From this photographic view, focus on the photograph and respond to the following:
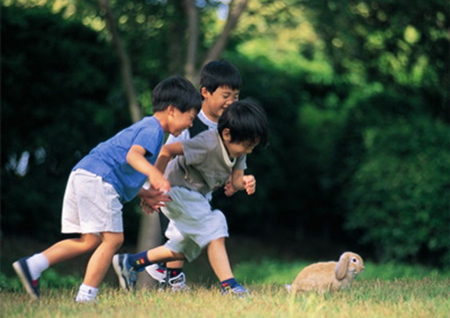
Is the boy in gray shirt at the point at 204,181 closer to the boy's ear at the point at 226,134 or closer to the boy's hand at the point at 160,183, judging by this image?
the boy's ear at the point at 226,134

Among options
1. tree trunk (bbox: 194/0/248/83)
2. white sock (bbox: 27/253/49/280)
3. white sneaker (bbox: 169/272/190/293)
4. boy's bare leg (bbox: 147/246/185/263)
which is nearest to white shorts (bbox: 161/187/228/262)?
boy's bare leg (bbox: 147/246/185/263)

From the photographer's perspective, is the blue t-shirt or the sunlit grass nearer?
the sunlit grass

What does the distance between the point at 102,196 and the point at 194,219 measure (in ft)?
2.57

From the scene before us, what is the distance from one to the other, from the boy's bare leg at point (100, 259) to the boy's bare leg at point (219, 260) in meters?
0.74

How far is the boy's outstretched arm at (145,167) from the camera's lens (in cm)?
412

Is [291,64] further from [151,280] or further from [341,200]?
[151,280]

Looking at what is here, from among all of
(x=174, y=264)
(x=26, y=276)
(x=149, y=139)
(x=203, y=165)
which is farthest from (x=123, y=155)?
(x=174, y=264)

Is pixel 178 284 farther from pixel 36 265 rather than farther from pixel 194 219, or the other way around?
pixel 36 265

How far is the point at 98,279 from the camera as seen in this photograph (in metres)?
4.44

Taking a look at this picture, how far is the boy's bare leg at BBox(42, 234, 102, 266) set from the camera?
4.45 meters

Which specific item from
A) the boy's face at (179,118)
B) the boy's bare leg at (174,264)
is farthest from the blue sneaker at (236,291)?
the boy's face at (179,118)

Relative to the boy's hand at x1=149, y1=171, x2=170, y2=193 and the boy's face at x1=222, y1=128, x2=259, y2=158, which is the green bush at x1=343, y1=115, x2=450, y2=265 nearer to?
the boy's face at x1=222, y1=128, x2=259, y2=158

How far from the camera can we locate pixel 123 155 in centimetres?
450

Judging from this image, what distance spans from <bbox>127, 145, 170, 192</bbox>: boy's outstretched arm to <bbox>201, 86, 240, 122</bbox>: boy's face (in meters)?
1.00
